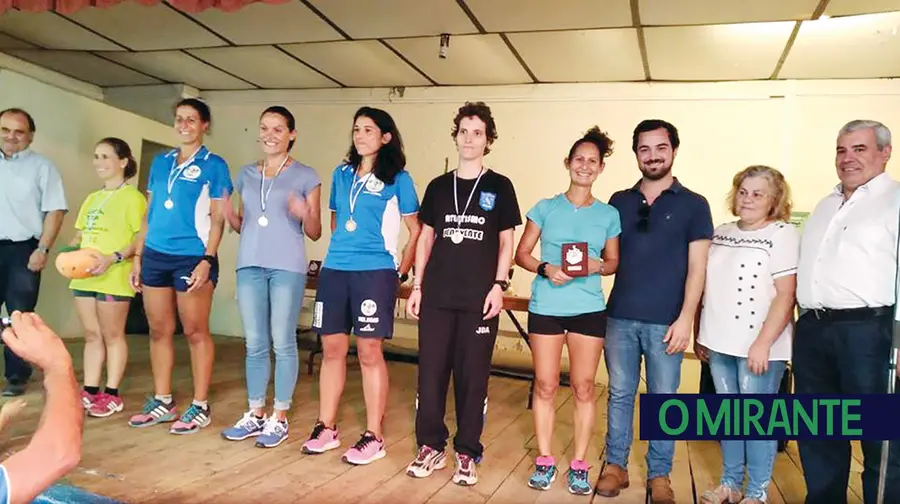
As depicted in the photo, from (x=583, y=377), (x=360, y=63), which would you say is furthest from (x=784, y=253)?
(x=360, y=63)

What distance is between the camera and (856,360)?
1889 millimetres

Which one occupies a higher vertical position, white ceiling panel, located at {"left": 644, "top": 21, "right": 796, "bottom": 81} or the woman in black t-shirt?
white ceiling panel, located at {"left": 644, "top": 21, "right": 796, "bottom": 81}

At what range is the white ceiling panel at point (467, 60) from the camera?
14.9 ft

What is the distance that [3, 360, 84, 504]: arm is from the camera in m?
0.95

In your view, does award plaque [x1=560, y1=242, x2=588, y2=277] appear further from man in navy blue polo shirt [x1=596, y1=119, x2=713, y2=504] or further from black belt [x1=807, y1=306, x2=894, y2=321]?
black belt [x1=807, y1=306, x2=894, y2=321]

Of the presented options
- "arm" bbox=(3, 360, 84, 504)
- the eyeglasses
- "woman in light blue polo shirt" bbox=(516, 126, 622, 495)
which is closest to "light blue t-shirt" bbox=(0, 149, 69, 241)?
"woman in light blue polo shirt" bbox=(516, 126, 622, 495)

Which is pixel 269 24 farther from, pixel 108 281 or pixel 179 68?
pixel 108 281

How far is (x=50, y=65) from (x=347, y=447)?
5121 millimetres

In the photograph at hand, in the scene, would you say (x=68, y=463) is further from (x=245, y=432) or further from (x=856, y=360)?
(x=856, y=360)

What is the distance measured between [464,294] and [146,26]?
369 centimetres

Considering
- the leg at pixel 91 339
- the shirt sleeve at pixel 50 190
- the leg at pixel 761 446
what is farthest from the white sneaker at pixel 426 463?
the shirt sleeve at pixel 50 190

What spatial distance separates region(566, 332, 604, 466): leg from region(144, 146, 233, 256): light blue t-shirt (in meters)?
1.62

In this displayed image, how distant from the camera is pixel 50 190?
3.38 metres

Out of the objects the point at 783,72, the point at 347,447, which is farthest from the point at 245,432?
the point at 783,72
